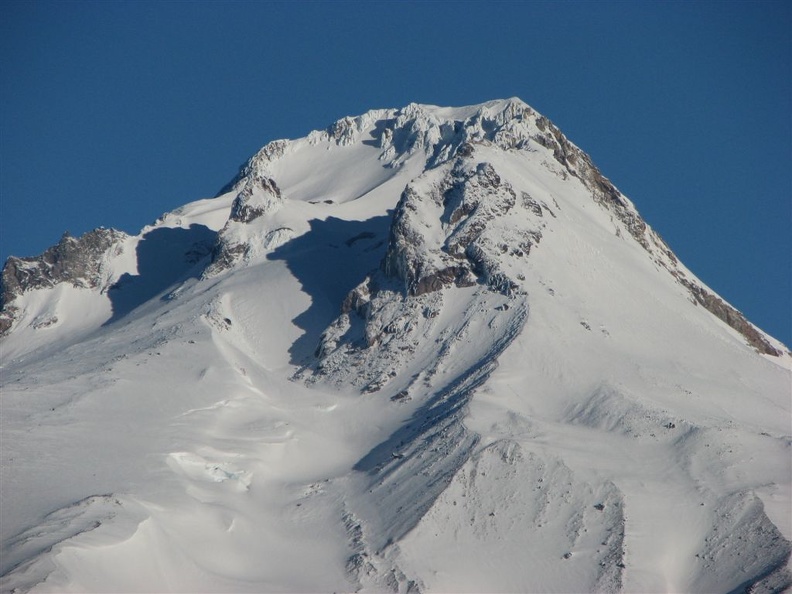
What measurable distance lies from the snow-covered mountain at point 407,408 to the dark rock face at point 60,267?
1.69ft

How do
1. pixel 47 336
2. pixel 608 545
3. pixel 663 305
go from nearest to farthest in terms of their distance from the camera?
pixel 608 545 → pixel 663 305 → pixel 47 336

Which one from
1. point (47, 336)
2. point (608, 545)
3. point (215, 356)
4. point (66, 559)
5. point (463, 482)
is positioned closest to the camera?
point (66, 559)

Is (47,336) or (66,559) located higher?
(47,336)

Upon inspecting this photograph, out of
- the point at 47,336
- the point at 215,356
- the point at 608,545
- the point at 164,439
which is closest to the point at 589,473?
the point at 608,545

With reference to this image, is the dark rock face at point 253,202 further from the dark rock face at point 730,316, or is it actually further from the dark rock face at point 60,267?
the dark rock face at point 730,316

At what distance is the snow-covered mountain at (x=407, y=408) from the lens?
274ft

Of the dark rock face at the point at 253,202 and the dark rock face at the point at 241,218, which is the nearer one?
the dark rock face at the point at 241,218

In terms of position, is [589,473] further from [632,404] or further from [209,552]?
[209,552]

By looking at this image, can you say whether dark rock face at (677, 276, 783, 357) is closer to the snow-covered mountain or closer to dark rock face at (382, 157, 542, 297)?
the snow-covered mountain

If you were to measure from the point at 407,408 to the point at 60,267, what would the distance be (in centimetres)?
7583

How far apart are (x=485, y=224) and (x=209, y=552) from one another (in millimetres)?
59551

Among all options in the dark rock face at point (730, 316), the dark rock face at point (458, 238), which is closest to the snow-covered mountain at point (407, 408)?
the dark rock face at point (458, 238)

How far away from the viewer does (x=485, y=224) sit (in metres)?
135

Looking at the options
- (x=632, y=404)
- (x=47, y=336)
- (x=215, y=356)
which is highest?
(x=47, y=336)
